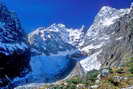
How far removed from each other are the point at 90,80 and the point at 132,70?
51.2ft

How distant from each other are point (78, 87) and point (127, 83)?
1058cm

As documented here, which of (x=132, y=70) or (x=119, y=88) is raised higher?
(x=132, y=70)

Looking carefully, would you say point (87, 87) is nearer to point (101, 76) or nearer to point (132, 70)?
point (101, 76)

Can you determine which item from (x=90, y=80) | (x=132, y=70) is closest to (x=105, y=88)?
(x=90, y=80)

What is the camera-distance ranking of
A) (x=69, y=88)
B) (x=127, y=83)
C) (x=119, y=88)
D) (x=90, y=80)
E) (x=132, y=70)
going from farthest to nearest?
(x=132, y=70) → (x=90, y=80) → (x=69, y=88) → (x=127, y=83) → (x=119, y=88)

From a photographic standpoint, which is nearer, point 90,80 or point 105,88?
point 105,88

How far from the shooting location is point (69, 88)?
77.9m

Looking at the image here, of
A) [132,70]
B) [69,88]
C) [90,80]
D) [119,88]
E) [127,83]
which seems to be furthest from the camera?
[132,70]

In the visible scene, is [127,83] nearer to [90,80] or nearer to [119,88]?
[119,88]

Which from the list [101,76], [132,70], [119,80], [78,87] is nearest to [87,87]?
[78,87]

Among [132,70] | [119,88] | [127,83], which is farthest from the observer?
[132,70]

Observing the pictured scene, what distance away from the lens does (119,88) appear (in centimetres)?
6625

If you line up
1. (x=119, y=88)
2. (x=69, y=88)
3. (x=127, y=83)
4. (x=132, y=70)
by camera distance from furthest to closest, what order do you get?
(x=132, y=70)
(x=69, y=88)
(x=127, y=83)
(x=119, y=88)

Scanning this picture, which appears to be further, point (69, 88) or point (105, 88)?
point (69, 88)
